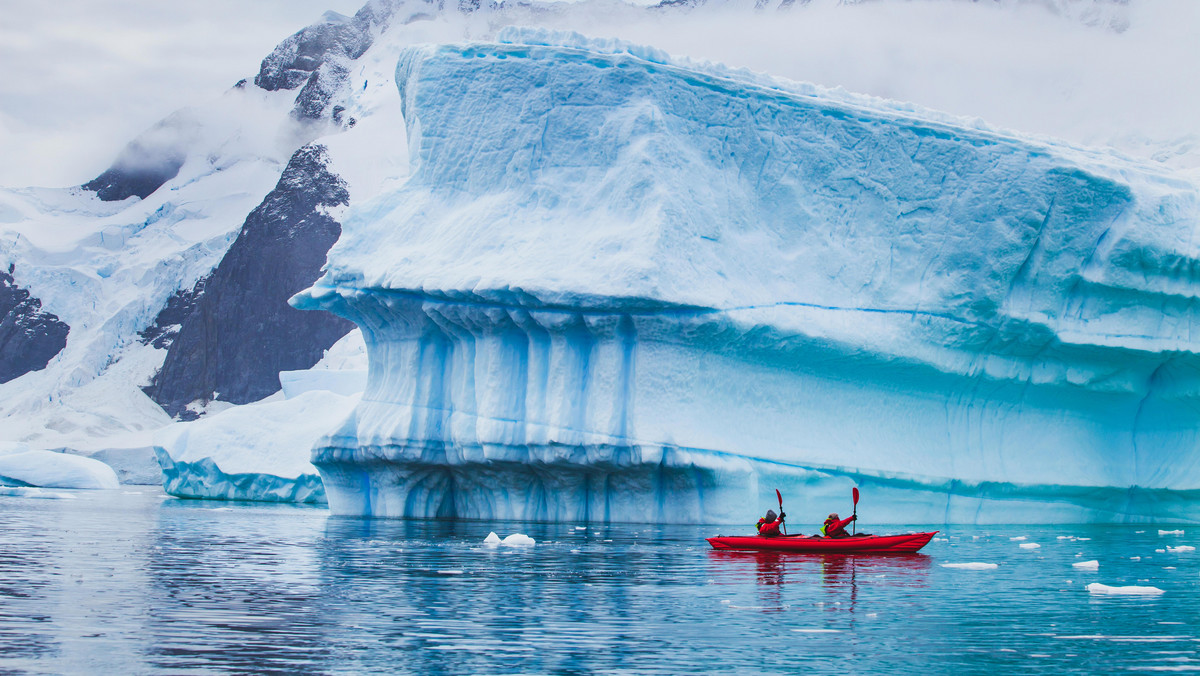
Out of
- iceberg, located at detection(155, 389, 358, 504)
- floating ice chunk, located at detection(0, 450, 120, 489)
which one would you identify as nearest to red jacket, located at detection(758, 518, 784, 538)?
iceberg, located at detection(155, 389, 358, 504)

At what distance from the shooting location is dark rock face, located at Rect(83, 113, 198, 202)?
75.5 metres

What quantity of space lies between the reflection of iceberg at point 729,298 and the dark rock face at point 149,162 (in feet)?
202

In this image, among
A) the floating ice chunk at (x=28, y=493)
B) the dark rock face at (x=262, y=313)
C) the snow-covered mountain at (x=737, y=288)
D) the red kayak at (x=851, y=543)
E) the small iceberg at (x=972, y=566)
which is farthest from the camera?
the dark rock face at (x=262, y=313)

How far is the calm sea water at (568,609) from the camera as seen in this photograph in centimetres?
610

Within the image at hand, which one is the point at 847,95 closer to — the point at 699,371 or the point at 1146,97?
the point at 699,371

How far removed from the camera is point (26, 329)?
67.6m

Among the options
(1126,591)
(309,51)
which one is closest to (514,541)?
(1126,591)

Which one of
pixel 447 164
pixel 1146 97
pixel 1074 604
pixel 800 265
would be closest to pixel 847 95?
pixel 800 265

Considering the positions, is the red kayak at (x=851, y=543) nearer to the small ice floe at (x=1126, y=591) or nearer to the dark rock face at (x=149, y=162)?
the small ice floe at (x=1126, y=591)

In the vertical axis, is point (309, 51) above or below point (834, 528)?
above

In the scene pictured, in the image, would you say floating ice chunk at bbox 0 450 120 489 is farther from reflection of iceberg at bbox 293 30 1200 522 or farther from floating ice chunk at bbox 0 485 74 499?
reflection of iceberg at bbox 293 30 1200 522

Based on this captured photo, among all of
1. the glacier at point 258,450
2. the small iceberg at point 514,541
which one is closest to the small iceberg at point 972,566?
the small iceberg at point 514,541

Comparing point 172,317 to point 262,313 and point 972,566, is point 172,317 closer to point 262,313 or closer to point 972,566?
point 262,313

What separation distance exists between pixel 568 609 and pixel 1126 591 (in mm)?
4509
